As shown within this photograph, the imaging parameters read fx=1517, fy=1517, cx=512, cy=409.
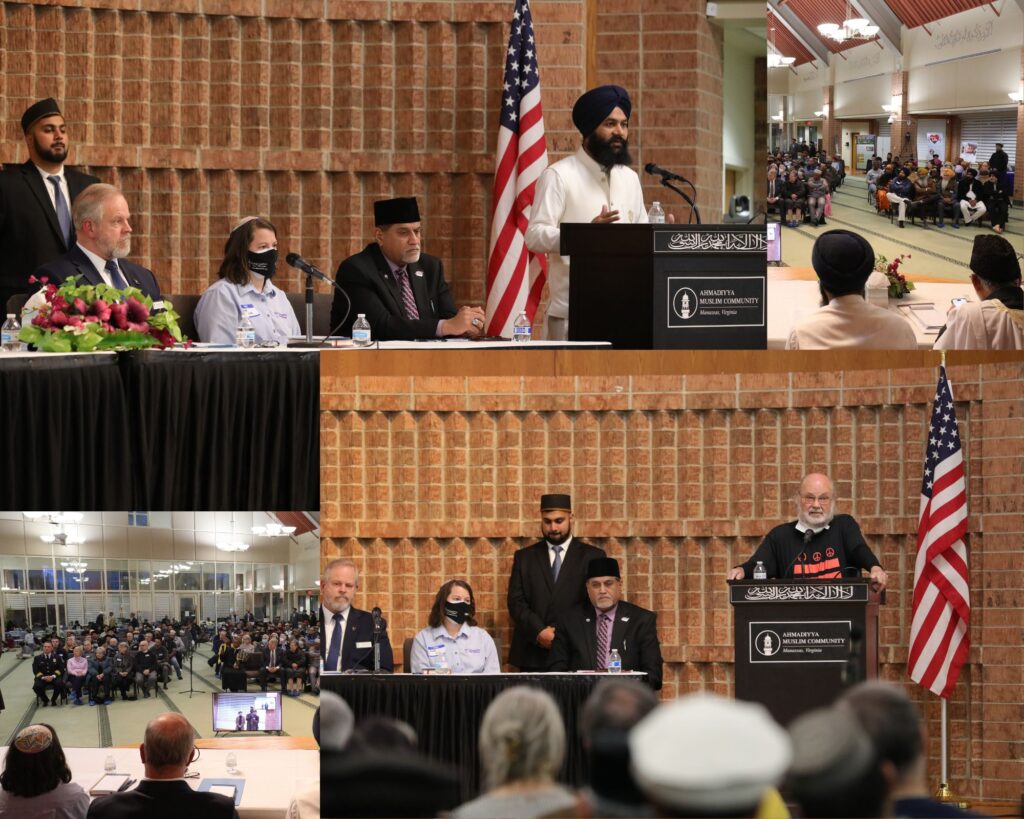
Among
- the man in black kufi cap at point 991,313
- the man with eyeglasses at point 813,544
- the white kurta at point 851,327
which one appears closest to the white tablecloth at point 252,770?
the man with eyeglasses at point 813,544

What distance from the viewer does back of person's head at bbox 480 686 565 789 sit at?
2451 millimetres

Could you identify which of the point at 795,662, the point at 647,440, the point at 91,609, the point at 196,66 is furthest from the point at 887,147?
the point at 196,66

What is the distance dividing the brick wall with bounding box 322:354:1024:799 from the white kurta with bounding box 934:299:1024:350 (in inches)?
3.1

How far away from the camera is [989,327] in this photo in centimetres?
487

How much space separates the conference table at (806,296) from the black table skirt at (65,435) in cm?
254

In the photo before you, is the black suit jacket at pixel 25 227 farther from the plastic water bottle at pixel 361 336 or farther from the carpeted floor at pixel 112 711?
the carpeted floor at pixel 112 711

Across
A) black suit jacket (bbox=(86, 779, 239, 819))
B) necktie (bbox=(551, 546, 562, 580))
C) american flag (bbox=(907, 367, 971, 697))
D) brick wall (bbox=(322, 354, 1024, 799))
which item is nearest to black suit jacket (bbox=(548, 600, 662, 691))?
necktie (bbox=(551, 546, 562, 580))

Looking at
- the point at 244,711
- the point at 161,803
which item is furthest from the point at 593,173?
the point at 161,803

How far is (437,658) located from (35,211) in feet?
9.58

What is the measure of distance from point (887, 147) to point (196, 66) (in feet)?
12.7

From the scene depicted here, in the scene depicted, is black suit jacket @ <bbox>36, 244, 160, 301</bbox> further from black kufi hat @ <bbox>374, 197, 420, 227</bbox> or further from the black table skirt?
black kufi hat @ <bbox>374, 197, 420, 227</bbox>

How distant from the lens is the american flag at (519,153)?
745cm

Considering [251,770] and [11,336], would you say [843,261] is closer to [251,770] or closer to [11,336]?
[251,770]

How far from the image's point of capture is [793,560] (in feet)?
15.1
